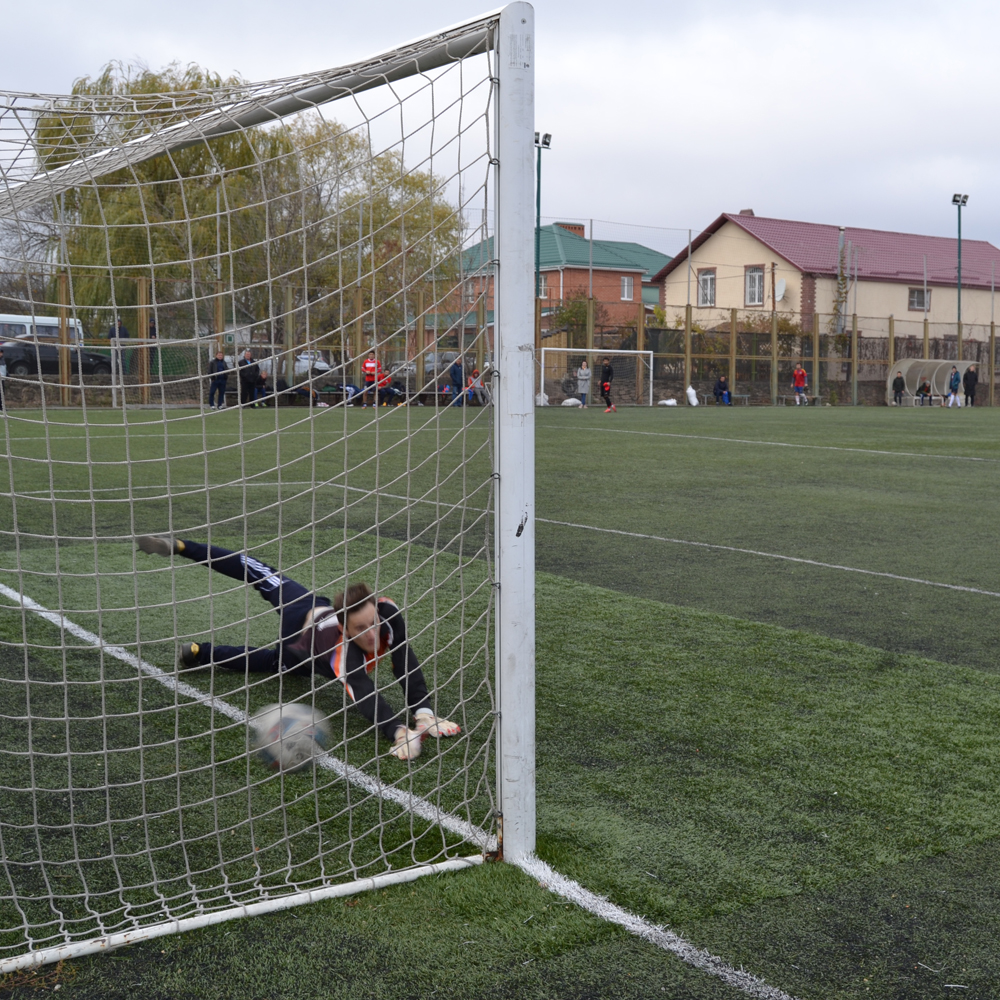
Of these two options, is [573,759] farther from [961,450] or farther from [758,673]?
[961,450]

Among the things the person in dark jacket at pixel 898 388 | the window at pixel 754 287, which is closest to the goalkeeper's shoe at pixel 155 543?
the person in dark jacket at pixel 898 388

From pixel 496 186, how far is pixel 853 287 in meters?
42.7

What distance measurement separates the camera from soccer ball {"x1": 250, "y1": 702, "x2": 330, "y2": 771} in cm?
341

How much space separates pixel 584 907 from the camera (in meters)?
2.62

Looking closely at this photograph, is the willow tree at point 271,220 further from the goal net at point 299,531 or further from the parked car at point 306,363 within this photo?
the parked car at point 306,363

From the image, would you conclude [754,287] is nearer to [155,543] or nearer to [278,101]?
[155,543]

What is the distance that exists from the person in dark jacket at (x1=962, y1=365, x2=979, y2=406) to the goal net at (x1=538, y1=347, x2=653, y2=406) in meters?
14.0

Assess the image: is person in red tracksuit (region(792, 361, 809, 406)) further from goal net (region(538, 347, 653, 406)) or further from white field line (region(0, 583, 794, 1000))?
white field line (region(0, 583, 794, 1000))

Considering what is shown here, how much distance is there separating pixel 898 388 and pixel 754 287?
7.69 m

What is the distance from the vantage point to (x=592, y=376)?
31391 mm

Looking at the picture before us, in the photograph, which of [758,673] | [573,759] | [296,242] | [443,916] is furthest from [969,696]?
[296,242]

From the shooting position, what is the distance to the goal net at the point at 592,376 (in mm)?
29984

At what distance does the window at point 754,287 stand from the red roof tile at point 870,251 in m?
1.12

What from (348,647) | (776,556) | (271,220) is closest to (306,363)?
(271,220)
